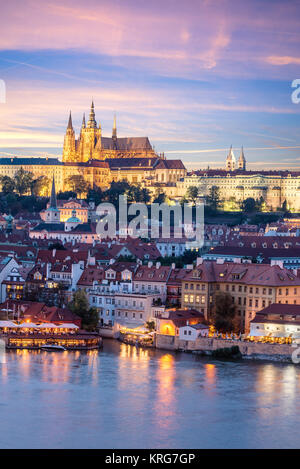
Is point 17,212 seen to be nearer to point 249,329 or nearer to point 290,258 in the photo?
point 290,258

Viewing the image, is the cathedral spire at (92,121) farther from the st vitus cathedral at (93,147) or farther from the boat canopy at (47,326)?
the boat canopy at (47,326)

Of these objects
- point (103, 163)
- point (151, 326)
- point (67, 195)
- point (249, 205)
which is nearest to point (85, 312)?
point (151, 326)

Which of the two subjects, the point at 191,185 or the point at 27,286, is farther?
the point at 191,185

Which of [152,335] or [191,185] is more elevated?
[191,185]

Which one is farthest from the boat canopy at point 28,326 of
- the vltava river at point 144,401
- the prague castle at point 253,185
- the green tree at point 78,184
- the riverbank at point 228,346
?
the prague castle at point 253,185

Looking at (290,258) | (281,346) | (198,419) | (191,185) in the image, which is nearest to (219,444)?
(198,419)

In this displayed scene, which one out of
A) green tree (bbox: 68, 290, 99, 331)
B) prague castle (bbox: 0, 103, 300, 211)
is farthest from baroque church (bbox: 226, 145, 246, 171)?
green tree (bbox: 68, 290, 99, 331)
